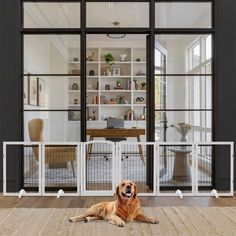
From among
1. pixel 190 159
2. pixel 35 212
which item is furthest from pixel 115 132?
pixel 35 212

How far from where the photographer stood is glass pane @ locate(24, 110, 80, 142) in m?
4.76

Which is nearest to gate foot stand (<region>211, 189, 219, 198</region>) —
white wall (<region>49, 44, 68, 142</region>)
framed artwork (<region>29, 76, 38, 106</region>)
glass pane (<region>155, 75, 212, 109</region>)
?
glass pane (<region>155, 75, 212, 109</region>)

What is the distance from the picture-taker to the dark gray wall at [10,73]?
15.2ft

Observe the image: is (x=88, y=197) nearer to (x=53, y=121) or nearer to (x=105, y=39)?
(x=53, y=121)

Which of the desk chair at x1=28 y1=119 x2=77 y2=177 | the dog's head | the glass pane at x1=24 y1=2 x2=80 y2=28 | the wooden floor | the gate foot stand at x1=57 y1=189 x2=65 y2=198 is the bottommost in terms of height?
the wooden floor

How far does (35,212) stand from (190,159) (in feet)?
6.77

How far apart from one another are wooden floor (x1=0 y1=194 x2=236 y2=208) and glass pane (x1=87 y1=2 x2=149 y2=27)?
2.26 metres

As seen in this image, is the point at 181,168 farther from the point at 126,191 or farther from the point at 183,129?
the point at 126,191

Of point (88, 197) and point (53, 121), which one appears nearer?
point (88, 197)

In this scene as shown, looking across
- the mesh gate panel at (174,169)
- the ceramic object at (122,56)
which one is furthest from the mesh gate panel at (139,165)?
the ceramic object at (122,56)

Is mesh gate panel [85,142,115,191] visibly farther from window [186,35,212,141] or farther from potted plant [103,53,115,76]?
potted plant [103,53,115,76]

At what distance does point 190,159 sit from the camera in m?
4.61

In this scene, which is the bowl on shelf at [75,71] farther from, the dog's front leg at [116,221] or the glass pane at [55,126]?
the dog's front leg at [116,221]

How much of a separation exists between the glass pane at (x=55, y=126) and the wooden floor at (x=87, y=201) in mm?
833
